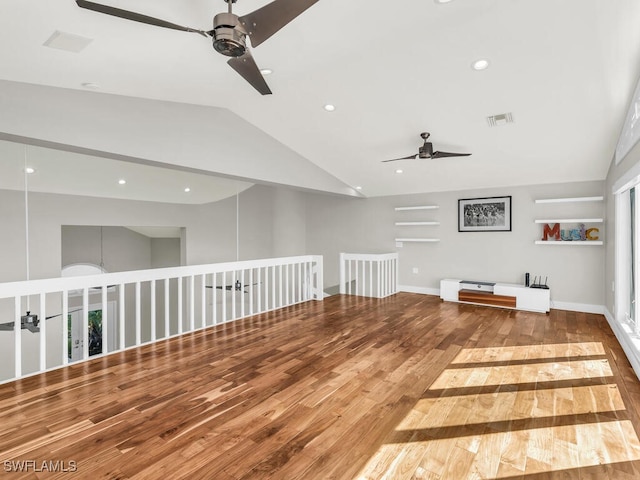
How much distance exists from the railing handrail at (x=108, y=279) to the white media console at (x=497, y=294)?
356 cm

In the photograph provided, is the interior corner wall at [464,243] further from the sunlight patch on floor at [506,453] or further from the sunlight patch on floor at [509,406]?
the sunlight patch on floor at [506,453]

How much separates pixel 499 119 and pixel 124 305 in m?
4.71

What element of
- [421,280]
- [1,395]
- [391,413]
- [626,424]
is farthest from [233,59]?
[421,280]

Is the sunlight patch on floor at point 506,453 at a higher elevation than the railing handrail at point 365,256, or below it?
below

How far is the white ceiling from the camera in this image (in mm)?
2328

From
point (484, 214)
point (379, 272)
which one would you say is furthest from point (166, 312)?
point (484, 214)

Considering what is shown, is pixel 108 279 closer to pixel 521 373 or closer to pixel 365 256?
pixel 521 373

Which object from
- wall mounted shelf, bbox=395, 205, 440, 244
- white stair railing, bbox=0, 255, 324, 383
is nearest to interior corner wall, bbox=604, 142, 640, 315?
wall mounted shelf, bbox=395, 205, 440, 244

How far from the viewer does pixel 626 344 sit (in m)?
3.44

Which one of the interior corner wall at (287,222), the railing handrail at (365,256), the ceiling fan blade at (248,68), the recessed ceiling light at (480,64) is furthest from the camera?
the railing handrail at (365,256)

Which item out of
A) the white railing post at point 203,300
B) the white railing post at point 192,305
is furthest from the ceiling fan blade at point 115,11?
the white railing post at point 203,300

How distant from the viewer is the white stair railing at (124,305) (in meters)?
→ 2.87

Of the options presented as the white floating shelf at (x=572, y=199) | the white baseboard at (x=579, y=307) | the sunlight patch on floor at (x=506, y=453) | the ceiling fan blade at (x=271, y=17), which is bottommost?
the sunlight patch on floor at (x=506, y=453)

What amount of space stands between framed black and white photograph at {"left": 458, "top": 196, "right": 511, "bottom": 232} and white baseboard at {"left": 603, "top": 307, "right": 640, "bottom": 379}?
2.10 m
